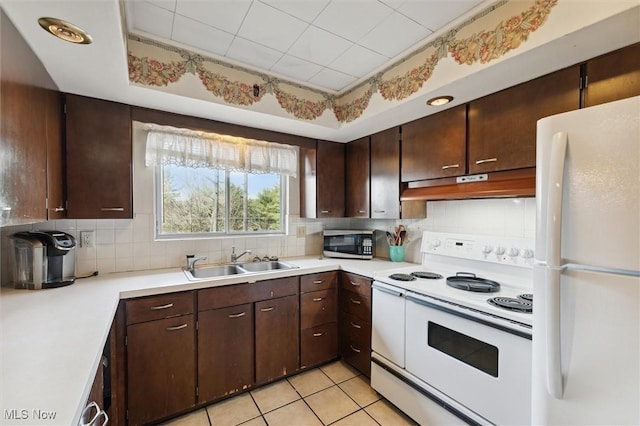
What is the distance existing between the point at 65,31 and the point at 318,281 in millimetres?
2140

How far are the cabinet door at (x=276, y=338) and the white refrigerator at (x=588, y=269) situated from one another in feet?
5.38

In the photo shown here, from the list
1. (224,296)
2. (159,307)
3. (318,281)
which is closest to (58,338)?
(159,307)

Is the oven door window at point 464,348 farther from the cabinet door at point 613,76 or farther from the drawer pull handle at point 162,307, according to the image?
the drawer pull handle at point 162,307

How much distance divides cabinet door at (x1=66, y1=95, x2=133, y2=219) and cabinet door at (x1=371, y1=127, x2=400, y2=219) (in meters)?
1.99

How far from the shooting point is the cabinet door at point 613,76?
4.15ft

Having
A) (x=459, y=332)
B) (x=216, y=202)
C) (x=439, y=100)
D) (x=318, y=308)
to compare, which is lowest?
(x=318, y=308)

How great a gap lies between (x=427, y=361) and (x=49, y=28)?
253cm

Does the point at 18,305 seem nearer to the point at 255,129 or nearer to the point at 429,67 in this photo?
the point at 255,129

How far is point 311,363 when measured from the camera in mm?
2459

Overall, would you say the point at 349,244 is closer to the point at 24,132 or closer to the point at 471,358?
the point at 471,358

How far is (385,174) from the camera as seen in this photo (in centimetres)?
260

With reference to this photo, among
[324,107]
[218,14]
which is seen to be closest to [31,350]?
[218,14]

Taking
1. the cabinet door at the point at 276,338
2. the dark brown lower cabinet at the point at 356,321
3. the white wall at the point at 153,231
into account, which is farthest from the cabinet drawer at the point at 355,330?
the white wall at the point at 153,231

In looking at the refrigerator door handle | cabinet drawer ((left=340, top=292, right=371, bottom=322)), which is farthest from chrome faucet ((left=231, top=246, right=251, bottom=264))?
the refrigerator door handle
